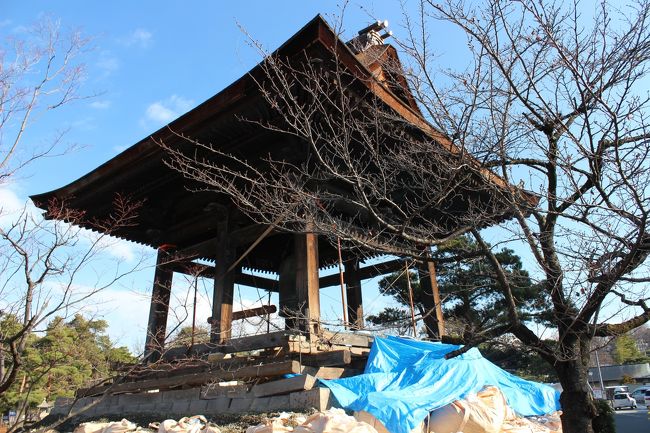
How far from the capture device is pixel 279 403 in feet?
19.4

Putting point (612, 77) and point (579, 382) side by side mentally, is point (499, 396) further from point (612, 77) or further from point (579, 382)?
point (612, 77)

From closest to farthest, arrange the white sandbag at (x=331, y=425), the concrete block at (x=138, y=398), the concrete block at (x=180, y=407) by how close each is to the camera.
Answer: the white sandbag at (x=331, y=425)
the concrete block at (x=180, y=407)
the concrete block at (x=138, y=398)

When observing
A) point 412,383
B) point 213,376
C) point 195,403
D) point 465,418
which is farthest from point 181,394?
point 465,418

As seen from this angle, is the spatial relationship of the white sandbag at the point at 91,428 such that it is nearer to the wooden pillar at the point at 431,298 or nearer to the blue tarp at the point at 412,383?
the blue tarp at the point at 412,383

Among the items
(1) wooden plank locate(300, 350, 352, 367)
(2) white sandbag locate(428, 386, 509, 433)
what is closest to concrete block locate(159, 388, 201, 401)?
(1) wooden plank locate(300, 350, 352, 367)

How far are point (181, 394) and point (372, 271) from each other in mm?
4926

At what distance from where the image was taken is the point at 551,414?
8.56 meters

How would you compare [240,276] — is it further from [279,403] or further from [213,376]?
[279,403]

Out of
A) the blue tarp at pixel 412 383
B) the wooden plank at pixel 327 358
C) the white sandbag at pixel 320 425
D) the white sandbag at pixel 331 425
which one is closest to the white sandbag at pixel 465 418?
the blue tarp at pixel 412 383

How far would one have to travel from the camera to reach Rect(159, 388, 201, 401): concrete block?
7034 millimetres

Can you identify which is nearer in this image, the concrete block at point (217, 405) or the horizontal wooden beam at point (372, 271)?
the concrete block at point (217, 405)

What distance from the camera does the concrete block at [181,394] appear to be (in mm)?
7034

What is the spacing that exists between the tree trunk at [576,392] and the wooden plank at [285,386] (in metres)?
2.83

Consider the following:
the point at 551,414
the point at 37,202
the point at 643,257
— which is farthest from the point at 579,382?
the point at 37,202
